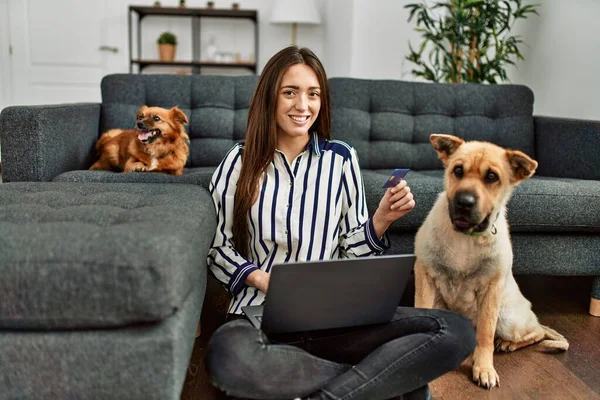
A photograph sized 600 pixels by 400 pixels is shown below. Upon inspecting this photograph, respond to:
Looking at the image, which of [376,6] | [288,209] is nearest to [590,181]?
[288,209]

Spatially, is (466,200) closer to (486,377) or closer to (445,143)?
(445,143)

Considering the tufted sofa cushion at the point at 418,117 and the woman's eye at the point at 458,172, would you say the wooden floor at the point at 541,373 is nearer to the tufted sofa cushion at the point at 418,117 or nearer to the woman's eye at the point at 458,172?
the woman's eye at the point at 458,172

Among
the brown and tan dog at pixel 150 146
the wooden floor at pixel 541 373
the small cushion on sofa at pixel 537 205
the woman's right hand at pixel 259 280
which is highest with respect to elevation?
the brown and tan dog at pixel 150 146

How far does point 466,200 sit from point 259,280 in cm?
63

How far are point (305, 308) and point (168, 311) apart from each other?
0.34 m

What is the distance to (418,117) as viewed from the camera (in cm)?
296

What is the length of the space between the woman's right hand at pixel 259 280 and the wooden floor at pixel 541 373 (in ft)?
1.23

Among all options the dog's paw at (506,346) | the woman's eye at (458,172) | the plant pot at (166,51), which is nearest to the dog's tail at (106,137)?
the woman's eye at (458,172)

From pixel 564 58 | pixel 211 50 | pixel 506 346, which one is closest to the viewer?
pixel 506 346

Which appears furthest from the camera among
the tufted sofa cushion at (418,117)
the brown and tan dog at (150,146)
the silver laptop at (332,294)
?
the tufted sofa cushion at (418,117)

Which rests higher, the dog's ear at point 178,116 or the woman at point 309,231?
the dog's ear at point 178,116

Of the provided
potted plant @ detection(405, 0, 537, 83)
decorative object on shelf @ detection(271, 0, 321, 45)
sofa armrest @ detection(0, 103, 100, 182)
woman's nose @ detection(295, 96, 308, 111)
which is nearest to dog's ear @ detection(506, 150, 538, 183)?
woman's nose @ detection(295, 96, 308, 111)

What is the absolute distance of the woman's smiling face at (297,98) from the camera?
164 cm

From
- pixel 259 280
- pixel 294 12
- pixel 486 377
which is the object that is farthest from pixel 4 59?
pixel 486 377
